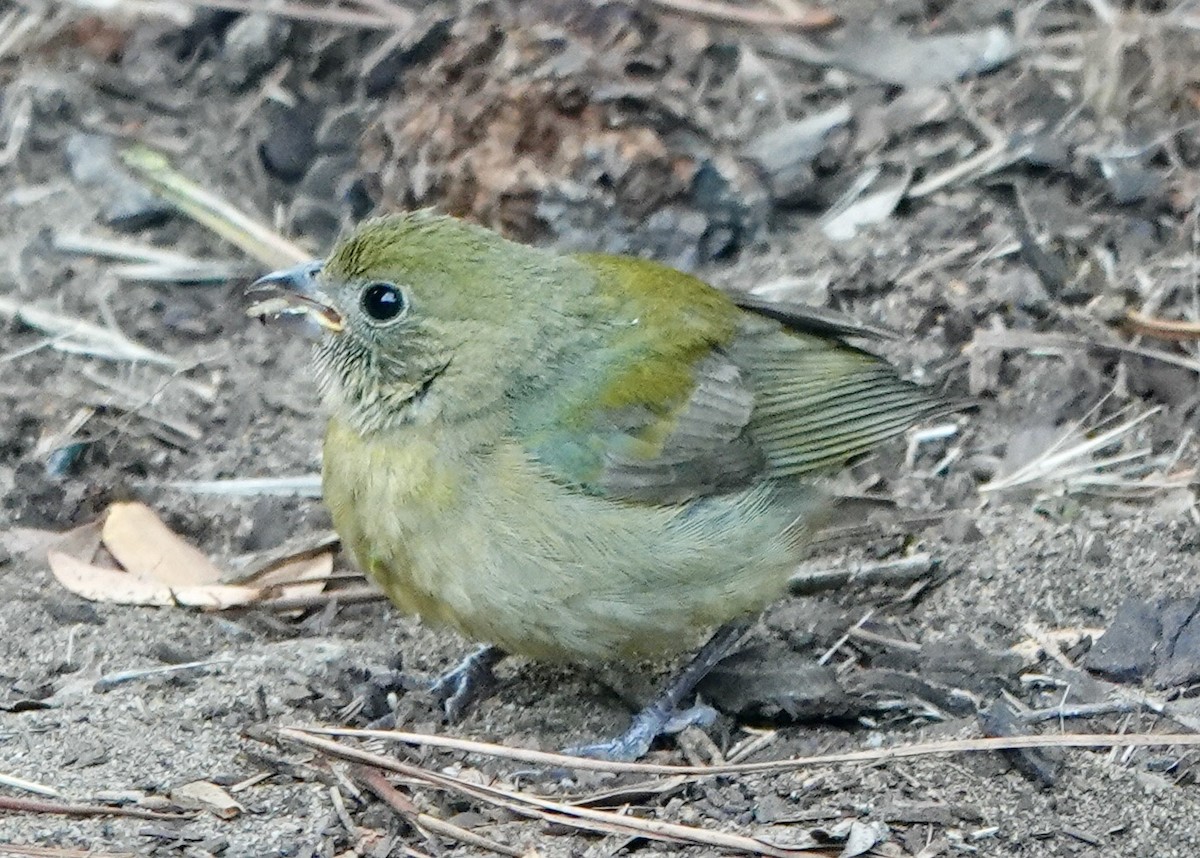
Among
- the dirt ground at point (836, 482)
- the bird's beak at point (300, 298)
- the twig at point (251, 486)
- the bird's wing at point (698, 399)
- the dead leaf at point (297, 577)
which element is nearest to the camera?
the dirt ground at point (836, 482)

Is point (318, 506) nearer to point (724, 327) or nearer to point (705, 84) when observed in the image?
point (724, 327)

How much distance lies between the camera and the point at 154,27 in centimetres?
778

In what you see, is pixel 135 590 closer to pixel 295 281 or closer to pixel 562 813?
pixel 295 281

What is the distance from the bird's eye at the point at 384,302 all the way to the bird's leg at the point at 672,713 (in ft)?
4.22

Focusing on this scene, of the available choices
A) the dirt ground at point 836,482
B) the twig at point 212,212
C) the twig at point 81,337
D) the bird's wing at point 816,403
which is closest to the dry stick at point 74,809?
the dirt ground at point 836,482

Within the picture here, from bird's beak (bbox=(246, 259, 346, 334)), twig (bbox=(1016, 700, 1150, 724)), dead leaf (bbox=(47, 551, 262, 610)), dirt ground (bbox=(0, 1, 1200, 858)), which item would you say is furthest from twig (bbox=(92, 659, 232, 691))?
twig (bbox=(1016, 700, 1150, 724))

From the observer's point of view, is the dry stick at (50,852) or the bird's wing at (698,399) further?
the bird's wing at (698,399)

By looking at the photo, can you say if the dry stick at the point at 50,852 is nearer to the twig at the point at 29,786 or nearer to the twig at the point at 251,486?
the twig at the point at 29,786

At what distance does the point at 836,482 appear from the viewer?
5.84 meters

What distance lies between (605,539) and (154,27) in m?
4.24

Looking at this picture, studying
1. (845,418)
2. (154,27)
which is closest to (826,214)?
(845,418)

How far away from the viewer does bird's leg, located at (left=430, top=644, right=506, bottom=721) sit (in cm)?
484

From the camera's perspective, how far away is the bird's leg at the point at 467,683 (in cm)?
484

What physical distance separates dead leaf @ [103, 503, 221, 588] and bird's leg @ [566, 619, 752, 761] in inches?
61.5
